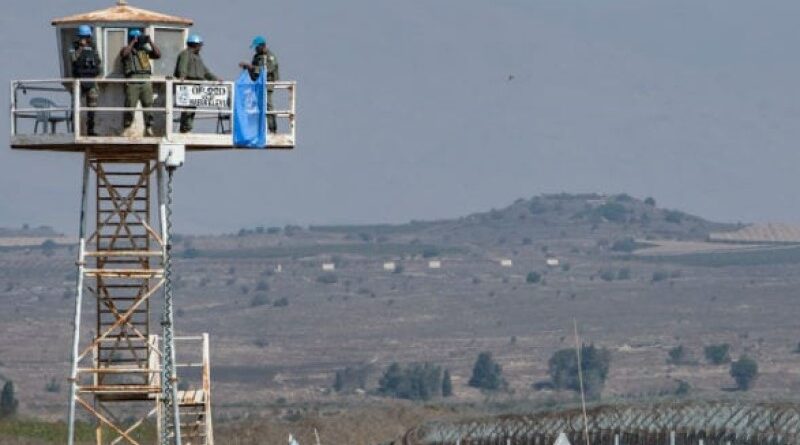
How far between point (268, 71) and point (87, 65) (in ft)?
7.50

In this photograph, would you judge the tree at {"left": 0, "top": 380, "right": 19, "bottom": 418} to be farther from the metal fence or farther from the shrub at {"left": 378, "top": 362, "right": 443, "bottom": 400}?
the shrub at {"left": 378, "top": 362, "right": 443, "bottom": 400}

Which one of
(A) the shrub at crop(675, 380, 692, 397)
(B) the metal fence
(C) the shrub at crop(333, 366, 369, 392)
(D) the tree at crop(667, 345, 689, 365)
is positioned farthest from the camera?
(D) the tree at crop(667, 345, 689, 365)

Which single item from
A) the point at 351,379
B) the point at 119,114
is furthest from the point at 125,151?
the point at 351,379

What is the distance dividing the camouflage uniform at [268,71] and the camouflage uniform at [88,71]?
2.00m

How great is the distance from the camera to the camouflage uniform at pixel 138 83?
124 feet

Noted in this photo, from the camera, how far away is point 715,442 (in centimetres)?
4866

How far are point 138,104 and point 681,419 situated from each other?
647 inches

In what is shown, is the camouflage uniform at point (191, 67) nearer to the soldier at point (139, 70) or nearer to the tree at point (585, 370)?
the soldier at point (139, 70)

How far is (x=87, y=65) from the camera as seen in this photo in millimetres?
38062

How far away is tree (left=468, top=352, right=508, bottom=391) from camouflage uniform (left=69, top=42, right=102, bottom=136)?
127 metres

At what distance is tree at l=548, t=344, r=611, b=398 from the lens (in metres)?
165

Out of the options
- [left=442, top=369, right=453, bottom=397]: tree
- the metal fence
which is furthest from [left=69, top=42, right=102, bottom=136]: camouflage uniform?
[left=442, top=369, right=453, bottom=397]: tree

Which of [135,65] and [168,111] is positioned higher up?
[135,65]

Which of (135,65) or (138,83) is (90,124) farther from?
(135,65)
